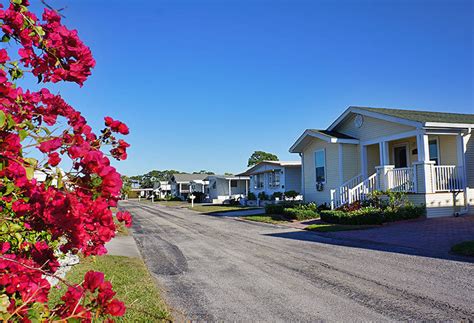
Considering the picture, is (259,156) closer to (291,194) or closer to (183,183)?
(183,183)

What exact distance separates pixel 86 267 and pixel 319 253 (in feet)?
17.9

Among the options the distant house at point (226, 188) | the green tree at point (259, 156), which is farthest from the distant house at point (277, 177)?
the green tree at point (259, 156)

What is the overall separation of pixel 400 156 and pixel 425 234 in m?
9.19

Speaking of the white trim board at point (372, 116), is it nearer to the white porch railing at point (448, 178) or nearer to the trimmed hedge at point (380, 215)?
the white porch railing at point (448, 178)

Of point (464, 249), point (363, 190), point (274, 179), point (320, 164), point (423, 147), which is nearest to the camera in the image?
point (464, 249)

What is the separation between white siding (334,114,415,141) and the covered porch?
13.3 inches

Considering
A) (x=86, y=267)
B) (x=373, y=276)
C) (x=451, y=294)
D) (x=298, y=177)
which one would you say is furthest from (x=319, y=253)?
(x=298, y=177)

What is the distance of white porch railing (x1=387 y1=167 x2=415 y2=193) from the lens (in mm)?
16328

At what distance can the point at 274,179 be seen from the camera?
3231cm

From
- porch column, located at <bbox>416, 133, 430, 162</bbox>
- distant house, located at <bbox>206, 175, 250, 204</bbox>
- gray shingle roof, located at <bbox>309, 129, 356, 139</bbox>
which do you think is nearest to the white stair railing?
porch column, located at <bbox>416, 133, 430, 162</bbox>

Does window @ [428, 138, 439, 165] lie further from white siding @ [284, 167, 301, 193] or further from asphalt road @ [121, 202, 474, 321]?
white siding @ [284, 167, 301, 193]

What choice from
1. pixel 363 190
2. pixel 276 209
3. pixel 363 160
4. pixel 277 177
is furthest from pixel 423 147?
pixel 277 177

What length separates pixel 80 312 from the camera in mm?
1835

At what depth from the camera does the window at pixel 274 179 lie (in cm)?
3166
